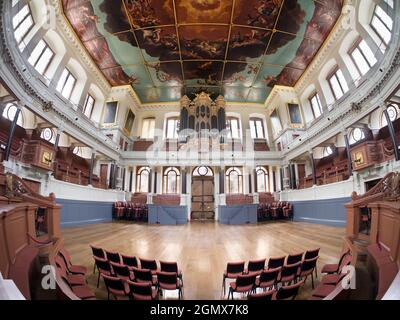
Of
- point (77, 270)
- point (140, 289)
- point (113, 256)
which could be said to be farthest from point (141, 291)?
point (77, 270)

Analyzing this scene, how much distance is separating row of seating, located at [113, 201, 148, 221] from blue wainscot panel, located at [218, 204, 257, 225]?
15.8 ft

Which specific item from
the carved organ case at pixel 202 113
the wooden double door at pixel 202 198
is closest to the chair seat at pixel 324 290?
the carved organ case at pixel 202 113

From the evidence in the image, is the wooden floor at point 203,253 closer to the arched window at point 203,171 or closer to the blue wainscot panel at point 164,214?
the blue wainscot panel at point 164,214

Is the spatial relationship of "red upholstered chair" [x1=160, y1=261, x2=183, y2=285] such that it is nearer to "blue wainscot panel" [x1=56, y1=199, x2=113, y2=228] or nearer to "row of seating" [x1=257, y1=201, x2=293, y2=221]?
"blue wainscot panel" [x1=56, y1=199, x2=113, y2=228]

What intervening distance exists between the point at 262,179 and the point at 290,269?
13.1 m

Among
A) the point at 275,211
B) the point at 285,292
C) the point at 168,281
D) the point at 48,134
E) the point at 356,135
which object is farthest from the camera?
the point at 275,211

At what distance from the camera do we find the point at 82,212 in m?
9.71

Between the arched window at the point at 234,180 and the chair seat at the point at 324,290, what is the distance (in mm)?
12215

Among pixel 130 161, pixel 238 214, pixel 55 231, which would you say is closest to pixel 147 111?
pixel 130 161

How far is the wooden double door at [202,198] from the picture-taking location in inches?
560

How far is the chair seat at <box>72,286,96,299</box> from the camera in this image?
242 cm

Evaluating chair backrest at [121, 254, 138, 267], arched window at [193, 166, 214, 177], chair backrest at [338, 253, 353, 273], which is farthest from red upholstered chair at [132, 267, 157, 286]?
arched window at [193, 166, 214, 177]

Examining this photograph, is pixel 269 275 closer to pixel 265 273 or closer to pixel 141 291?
pixel 265 273

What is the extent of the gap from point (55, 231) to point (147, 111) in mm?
12227
